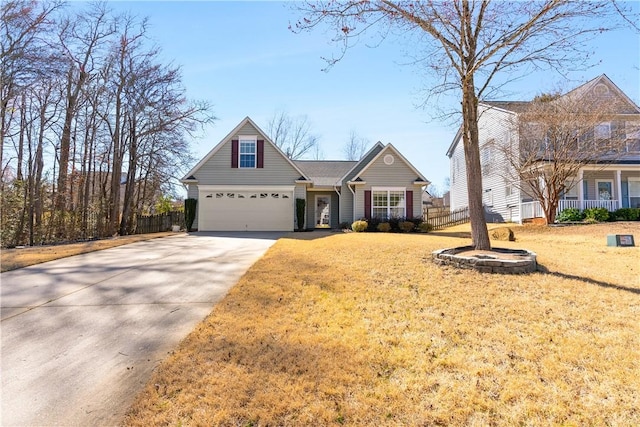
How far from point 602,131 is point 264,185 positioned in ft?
62.1

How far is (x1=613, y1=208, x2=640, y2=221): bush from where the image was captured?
1745 cm

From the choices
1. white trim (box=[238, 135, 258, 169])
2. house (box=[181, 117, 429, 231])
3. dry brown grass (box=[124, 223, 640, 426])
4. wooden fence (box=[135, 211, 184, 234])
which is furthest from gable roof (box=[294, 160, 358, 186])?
dry brown grass (box=[124, 223, 640, 426])

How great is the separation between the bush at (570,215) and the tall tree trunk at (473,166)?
12.5 m

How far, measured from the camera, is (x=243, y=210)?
18.1 meters

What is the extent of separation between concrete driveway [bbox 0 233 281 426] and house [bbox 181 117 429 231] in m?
9.49

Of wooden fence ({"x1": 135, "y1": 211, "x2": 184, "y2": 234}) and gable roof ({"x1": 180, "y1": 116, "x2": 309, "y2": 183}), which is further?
wooden fence ({"x1": 135, "y1": 211, "x2": 184, "y2": 234})

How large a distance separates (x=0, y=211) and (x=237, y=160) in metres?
9.98

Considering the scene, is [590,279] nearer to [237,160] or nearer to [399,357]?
[399,357]

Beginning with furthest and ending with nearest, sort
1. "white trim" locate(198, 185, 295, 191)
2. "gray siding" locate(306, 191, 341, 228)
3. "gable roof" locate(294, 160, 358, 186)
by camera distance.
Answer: "gable roof" locate(294, 160, 358, 186) → "gray siding" locate(306, 191, 341, 228) → "white trim" locate(198, 185, 295, 191)

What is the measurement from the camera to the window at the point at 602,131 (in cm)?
1696

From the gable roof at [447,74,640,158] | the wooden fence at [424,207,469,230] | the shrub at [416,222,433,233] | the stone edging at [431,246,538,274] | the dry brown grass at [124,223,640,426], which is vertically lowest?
the dry brown grass at [124,223,640,426]

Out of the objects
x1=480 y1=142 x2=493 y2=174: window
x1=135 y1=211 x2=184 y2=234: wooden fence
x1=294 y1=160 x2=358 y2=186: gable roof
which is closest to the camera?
x1=135 y1=211 x2=184 y2=234: wooden fence

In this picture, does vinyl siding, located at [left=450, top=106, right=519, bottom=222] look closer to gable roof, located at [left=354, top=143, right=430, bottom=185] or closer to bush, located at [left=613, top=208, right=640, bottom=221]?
gable roof, located at [left=354, top=143, right=430, bottom=185]

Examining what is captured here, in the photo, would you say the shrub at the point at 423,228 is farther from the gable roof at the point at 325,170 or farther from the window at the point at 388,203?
the gable roof at the point at 325,170
